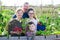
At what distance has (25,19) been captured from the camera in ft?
17.4

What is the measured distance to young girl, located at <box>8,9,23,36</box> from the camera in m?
5.25

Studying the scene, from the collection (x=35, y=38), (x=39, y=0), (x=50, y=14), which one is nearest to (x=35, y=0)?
(x=39, y=0)

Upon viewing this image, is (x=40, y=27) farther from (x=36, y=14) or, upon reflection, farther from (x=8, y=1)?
(x=8, y=1)

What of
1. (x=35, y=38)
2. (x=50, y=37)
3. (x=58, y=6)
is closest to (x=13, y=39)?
(x=35, y=38)

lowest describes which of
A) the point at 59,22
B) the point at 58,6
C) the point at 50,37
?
the point at 50,37

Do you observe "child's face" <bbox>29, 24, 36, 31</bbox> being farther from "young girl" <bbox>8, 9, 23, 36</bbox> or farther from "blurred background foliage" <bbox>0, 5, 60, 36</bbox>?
"young girl" <bbox>8, 9, 23, 36</bbox>

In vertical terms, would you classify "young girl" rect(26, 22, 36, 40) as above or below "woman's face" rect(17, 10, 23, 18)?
below

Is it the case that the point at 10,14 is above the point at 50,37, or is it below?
above

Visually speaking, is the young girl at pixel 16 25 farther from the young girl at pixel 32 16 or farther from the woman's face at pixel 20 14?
the young girl at pixel 32 16

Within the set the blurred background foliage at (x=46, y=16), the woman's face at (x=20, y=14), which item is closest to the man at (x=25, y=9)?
the woman's face at (x=20, y=14)

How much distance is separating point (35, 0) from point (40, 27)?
0.65 metres

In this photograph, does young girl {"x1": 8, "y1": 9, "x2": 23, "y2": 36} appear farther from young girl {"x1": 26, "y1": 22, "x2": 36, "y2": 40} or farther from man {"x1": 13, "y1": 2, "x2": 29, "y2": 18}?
young girl {"x1": 26, "y1": 22, "x2": 36, "y2": 40}

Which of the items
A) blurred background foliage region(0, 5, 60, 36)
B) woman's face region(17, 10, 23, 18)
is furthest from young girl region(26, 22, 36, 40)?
woman's face region(17, 10, 23, 18)

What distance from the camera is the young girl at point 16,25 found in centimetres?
525
